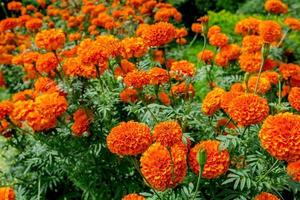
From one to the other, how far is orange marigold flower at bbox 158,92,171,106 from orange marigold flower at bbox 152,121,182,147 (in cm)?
77

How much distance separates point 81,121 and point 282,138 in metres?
1.13

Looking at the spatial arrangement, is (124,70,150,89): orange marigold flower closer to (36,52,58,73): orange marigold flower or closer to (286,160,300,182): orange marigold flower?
(36,52,58,73): orange marigold flower

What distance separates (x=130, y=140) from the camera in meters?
1.87

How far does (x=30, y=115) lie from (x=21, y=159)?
0.62 m

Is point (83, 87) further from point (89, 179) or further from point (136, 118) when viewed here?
point (89, 179)

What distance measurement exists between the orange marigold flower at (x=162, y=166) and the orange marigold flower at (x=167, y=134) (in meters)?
0.06

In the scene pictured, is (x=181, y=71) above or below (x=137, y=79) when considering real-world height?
below

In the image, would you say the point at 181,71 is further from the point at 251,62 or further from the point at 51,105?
the point at 51,105

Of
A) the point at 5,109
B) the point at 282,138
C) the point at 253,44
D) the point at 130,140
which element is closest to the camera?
the point at 282,138

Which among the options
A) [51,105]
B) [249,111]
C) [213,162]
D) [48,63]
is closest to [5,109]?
[48,63]

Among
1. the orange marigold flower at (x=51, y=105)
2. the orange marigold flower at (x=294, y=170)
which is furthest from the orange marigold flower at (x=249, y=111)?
the orange marigold flower at (x=51, y=105)

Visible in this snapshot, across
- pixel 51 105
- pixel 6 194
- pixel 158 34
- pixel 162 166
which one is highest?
pixel 158 34

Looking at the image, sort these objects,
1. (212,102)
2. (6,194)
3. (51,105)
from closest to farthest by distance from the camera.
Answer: (6,194) < (212,102) < (51,105)

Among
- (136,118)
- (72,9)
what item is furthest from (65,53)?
(72,9)
